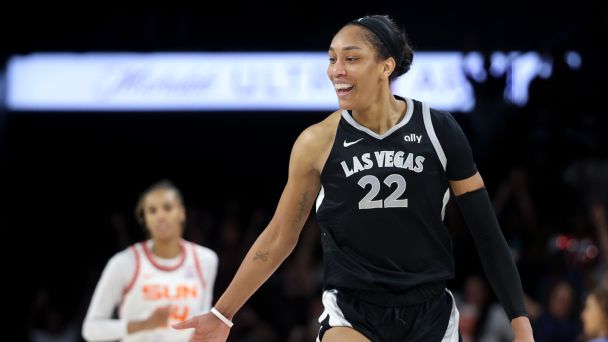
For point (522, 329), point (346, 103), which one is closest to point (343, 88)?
point (346, 103)

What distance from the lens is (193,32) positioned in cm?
1062

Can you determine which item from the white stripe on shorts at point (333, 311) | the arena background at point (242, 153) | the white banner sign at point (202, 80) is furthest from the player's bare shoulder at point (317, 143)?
the white banner sign at point (202, 80)

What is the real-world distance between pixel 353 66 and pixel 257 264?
770 mm

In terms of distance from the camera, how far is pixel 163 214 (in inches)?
225

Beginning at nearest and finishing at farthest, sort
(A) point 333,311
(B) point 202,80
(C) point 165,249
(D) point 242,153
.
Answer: (A) point 333,311, (C) point 165,249, (B) point 202,80, (D) point 242,153

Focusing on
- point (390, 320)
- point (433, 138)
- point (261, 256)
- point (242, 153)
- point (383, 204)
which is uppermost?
point (242, 153)

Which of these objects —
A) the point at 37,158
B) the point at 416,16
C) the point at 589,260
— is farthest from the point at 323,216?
the point at 37,158

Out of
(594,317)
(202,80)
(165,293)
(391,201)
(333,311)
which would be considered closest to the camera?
(391,201)

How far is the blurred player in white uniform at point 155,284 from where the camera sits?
5.42 m

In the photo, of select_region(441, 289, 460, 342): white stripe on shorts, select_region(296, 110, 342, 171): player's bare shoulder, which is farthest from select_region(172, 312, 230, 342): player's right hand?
select_region(441, 289, 460, 342): white stripe on shorts

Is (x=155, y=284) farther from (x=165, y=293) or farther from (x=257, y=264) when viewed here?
(x=257, y=264)

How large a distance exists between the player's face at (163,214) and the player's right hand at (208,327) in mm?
2028

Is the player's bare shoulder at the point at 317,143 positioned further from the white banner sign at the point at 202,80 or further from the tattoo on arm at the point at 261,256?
the white banner sign at the point at 202,80

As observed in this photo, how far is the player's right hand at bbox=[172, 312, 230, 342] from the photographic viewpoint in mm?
3663
